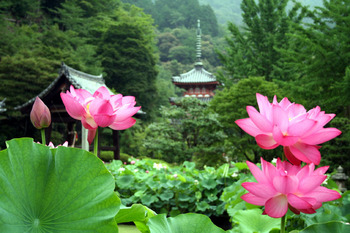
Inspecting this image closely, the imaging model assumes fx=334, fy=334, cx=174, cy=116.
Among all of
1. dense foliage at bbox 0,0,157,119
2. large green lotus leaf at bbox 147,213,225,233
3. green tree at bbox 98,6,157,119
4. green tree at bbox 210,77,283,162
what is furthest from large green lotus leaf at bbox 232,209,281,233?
green tree at bbox 98,6,157,119

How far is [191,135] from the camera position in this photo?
8.83m

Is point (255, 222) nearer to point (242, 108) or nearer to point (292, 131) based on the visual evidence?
point (292, 131)

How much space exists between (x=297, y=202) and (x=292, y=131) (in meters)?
0.10

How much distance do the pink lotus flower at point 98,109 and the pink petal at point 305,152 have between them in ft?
1.04

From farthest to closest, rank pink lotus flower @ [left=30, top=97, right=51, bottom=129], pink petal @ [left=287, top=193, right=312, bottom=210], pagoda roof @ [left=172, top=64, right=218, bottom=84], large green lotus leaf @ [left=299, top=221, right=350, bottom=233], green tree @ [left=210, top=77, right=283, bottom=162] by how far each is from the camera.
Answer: pagoda roof @ [left=172, top=64, right=218, bottom=84]
green tree @ [left=210, top=77, right=283, bottom=162]
pink lotus flower @ [left=30, top=97, right=51, bottom=129]
large green lotus leaf @ [left=299, top=221, right=350, bottom=233]
pink petal @ [left=287, top=193, right=312, bottom=210]

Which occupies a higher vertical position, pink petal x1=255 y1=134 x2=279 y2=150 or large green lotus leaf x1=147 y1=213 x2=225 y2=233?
pink petal x1=255 y1=134 x2=279 y2=150

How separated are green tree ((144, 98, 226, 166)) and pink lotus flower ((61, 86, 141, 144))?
7.55 meters

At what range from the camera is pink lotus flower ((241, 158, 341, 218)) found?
0.47 meters

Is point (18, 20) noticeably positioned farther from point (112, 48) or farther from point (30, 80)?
point (30, 80)

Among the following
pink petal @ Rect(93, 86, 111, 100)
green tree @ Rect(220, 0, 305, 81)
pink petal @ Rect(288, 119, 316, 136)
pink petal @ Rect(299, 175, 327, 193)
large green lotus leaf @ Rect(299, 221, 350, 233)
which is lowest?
large green lotus leaf @ Rect(299, 221, 350, 233)

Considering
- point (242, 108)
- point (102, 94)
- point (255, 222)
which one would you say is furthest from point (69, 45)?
point (102, 94)

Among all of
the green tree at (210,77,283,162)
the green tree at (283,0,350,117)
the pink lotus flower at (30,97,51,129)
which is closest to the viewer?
the pink lotus flower at (30,97,51,129)

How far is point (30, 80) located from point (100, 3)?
30.2 ft

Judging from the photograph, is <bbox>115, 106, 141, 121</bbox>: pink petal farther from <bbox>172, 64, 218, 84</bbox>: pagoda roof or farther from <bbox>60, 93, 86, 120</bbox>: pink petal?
<bbox>172, 64, 218, 84</bbox>: pagoda roof
